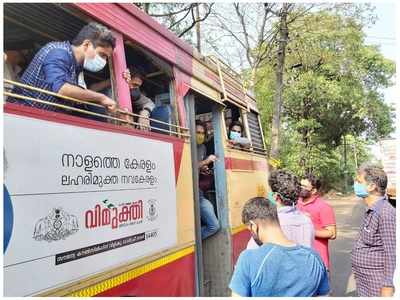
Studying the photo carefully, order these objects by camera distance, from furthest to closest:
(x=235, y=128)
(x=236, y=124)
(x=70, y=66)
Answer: (x=236, y=124), (x=235, y=128), (x=70, y=66)

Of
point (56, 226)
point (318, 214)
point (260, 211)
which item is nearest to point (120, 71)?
point (56, 226)

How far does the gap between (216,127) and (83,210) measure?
281cm

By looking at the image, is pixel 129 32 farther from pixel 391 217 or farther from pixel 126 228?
pixel 391 217

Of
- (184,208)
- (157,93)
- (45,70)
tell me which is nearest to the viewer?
(45,70)

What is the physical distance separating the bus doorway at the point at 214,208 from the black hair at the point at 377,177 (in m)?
1.69

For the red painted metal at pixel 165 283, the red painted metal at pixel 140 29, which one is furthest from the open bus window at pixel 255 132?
the red painted metal at pixel 165 283

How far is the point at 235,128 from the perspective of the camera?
5.59 metres

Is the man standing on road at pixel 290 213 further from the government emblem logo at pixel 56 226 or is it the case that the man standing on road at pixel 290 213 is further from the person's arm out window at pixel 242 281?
the government emblem logo at pixel 56 226

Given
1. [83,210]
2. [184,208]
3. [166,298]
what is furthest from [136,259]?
[184,208]

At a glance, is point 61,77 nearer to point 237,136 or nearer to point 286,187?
point 286,187

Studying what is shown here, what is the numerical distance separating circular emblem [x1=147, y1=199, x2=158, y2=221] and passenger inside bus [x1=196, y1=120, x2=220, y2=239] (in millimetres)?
1596

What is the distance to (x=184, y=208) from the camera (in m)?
3.59

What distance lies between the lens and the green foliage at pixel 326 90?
15.8 meters

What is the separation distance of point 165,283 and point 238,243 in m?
1.98
